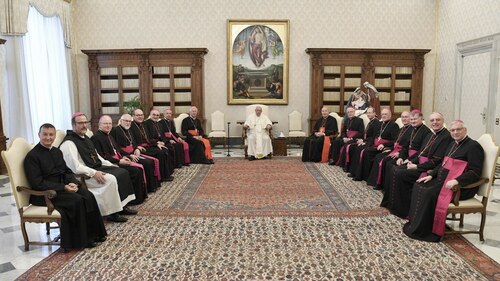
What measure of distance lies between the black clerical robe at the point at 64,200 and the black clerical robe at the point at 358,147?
4.58 meters

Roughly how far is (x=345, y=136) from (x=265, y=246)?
496cm

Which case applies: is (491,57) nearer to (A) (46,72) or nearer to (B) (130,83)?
(B) (130,83)

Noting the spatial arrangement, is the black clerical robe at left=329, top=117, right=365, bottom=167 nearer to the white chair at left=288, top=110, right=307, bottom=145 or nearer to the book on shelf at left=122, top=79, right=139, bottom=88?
the white chair at left=288, top=110, right=307, bottom=145

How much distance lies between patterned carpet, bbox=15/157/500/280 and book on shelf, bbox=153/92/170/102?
5.47 meters

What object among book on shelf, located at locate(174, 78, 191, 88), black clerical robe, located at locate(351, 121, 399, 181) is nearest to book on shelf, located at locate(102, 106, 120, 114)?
book on shelf, located at locate(174, 78, 191, 88)

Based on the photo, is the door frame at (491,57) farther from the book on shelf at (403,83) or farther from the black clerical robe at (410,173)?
the black clerical robe at (410,173)

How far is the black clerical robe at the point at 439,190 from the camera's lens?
3.83 metres

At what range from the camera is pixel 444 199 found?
3805mm

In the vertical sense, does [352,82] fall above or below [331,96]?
above

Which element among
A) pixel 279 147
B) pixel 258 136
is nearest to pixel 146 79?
pixel 258 136

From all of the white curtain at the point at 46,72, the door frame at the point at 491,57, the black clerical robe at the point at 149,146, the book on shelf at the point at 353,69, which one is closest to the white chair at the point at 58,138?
the black clerical robe at the point at 149,146

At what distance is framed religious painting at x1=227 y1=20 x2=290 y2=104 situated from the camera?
10656 millimetres

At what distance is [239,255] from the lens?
11.5 ft

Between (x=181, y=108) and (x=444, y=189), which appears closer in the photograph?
(x=444, y=189)
